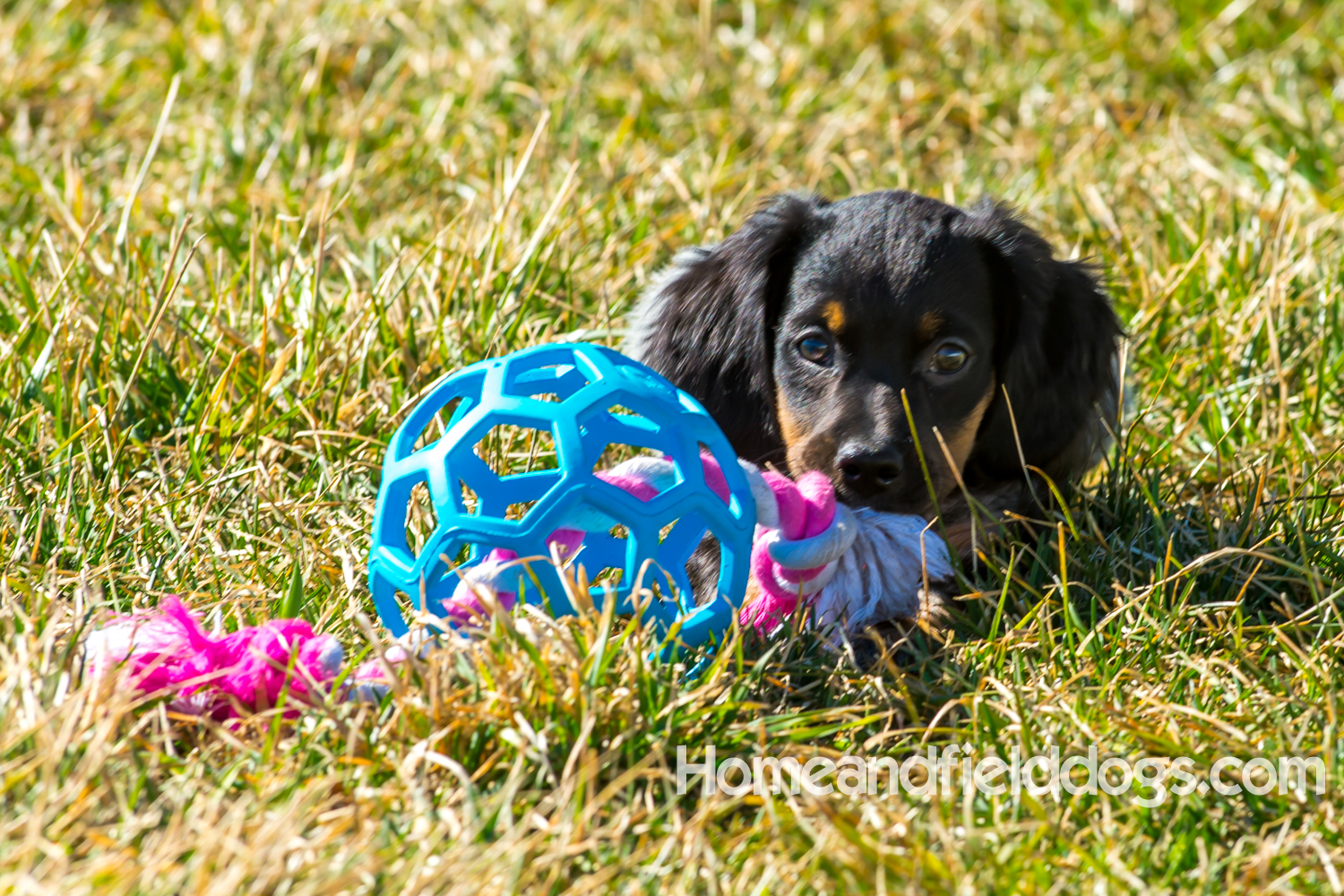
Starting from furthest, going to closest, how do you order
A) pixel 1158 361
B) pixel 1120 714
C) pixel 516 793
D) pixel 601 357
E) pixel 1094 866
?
pixel 1158 361 → pixel 601 357 → pixel 1120 714 → pixel 516 793 → pixel 1094 866

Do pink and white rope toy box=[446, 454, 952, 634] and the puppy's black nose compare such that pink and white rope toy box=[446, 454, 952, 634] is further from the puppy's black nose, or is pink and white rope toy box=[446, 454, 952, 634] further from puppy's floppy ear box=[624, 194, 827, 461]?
puppy's floppy ear box=[624, 194, 827, 461]

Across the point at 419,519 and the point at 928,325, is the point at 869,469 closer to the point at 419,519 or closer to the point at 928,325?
the point at 928,325

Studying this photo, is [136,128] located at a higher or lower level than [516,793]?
higher

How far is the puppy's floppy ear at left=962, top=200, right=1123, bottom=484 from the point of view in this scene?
2.93 metres

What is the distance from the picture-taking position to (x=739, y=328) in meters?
2.96

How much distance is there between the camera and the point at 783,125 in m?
5.02

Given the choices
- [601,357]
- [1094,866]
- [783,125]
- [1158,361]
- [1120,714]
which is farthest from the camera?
[783,125]

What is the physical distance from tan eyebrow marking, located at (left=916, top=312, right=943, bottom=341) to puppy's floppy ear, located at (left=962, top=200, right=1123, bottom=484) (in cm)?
27

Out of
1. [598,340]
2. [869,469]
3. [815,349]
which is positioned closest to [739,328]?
[815,349]

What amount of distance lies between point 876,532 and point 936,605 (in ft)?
0.60

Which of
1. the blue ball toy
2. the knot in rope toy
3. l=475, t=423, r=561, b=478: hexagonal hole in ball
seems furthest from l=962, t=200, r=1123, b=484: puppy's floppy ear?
l=475, t=423, r=561, b=478: hexagonal hole in ball

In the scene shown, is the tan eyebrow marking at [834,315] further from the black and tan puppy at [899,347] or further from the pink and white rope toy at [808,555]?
the pink and white rope toy at [808,555]

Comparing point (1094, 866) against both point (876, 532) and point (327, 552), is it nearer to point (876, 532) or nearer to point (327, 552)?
point (876, 532)

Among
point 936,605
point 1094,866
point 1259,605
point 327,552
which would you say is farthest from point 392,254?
point 1094,866
